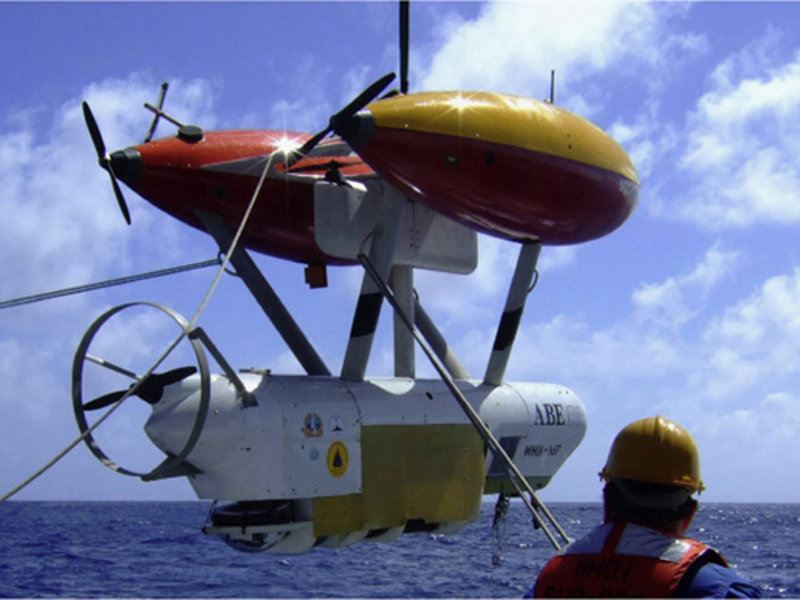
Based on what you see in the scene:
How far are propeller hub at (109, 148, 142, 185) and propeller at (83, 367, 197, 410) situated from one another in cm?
286

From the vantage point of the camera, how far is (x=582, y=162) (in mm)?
13828

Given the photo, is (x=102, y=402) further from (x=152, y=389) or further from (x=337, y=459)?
Answer: (x=337, y=459)

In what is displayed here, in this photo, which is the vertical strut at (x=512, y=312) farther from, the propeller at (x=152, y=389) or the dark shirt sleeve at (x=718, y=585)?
the dark shirt sleeve at (x=718, y=585)

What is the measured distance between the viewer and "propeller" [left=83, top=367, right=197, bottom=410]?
1231 centimetres

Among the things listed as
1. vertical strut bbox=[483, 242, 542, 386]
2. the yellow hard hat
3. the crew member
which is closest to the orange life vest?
the crew member

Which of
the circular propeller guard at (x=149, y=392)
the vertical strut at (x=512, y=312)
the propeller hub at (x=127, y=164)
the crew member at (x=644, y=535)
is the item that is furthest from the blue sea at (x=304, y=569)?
the crew member at (x=644, y=535)

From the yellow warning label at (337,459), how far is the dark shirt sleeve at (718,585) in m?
9.83

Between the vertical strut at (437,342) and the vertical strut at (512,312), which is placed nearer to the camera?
the vertical strut at (512,312)

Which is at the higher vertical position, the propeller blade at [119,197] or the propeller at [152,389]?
the propeller blade at [119,197]

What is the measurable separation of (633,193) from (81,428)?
7874mm

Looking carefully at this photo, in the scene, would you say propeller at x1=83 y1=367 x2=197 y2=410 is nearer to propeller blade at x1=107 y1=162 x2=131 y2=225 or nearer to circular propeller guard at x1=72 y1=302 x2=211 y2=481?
circular propeller guard at x1=72 y1=302 x2=211 y2=481

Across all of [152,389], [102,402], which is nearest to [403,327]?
[152,389]

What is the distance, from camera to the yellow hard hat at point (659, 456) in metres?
3.82

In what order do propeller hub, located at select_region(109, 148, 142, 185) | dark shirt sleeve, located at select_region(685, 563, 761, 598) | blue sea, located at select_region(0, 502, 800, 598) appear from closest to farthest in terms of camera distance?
dark shirt sleeve, located at select_region(685, 563, 761, 598) → propeller hub, located at select_region(109, 148, 142, 185) → blue sea, located at select_region(0, 502, 800, 598)
